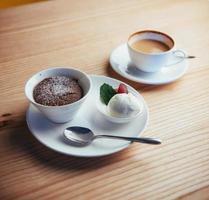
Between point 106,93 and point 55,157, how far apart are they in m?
0.19

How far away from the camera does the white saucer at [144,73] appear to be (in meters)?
0.90

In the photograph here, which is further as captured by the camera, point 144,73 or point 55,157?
point 144,73

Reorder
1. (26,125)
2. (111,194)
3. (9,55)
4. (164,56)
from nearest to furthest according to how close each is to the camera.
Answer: (111,194) → (26,125) → (164,56) → (9,55)

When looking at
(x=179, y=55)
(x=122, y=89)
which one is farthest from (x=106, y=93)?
(x=179, y=55)

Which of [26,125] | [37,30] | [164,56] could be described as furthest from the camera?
[37,30]

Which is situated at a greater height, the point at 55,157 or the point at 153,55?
the point at 153,55

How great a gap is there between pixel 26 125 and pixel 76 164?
17 centimetres

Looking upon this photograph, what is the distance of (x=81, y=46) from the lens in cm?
104

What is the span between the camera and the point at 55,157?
0.69 metres

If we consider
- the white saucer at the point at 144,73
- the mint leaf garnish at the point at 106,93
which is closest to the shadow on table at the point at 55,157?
the mint leaf garnish at the point at 106,93

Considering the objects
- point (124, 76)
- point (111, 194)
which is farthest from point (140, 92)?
point (111, 194)

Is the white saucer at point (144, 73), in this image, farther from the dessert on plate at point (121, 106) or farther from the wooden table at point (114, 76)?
the dessert on plate at point (121, 106)

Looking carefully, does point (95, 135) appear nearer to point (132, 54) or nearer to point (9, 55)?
point (132, 54)

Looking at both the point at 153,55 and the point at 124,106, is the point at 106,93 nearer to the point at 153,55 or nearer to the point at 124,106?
the point at 124,106
